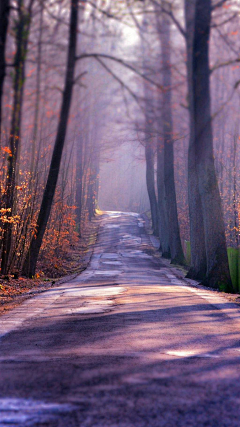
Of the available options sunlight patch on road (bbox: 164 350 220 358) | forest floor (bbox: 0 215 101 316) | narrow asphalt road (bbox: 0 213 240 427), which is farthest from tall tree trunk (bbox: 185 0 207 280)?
sunlight patch on road (bbox: 164 350 220 358)

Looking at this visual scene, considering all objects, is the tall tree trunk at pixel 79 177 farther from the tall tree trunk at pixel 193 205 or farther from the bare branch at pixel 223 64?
the bare branch at pixel 223 64

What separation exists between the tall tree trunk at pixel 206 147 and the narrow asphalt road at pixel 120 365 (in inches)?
220

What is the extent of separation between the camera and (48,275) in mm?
17625

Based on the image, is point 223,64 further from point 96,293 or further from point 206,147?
point 96,293

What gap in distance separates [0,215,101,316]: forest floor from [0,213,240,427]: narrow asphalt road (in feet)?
6.44

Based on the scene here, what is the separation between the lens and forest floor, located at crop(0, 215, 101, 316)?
33.9 ft

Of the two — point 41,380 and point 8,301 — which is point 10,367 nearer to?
point 41,380

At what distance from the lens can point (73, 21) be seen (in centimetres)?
991

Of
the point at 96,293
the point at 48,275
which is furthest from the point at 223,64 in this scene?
the point at 48,275

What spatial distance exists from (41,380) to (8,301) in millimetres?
6149

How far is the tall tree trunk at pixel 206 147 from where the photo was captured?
13703 mm

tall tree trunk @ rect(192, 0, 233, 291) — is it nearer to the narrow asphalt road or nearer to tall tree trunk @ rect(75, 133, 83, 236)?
the narrow asphalt road

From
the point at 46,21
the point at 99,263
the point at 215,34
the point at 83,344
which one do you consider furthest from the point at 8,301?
the point at 99,263

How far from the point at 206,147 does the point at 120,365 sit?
11.4 meters
